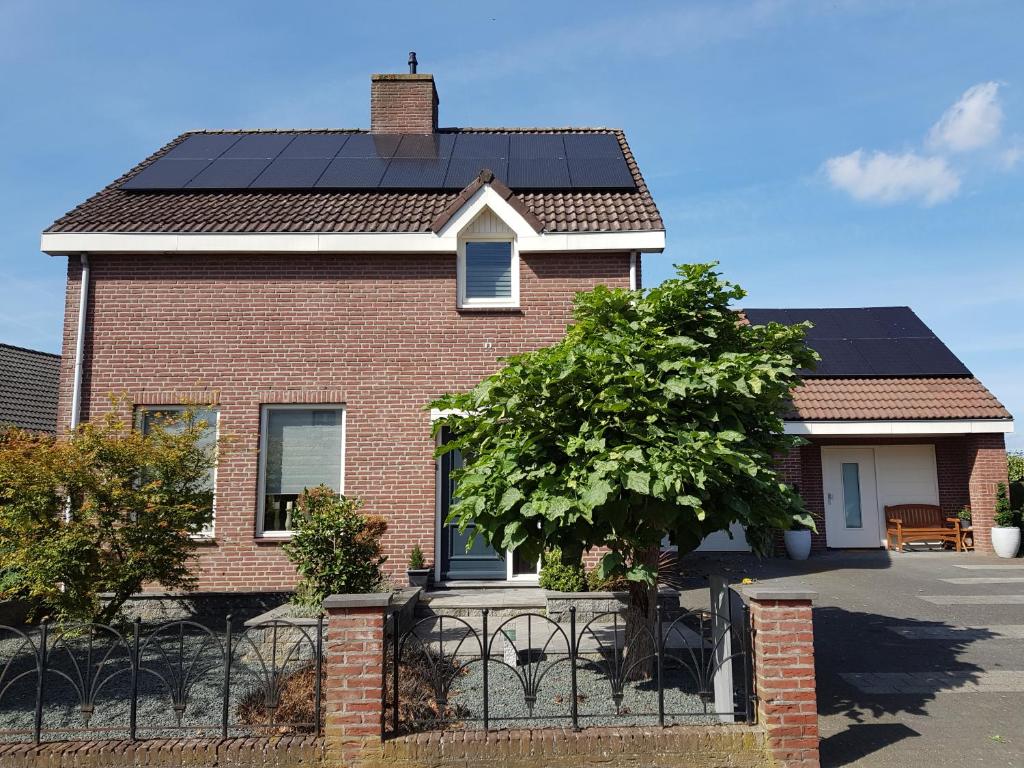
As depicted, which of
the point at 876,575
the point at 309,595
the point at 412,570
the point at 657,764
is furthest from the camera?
the point at 876,575

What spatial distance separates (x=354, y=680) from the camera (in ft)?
15.8

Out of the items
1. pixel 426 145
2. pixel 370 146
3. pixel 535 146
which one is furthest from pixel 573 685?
pixel 370 146

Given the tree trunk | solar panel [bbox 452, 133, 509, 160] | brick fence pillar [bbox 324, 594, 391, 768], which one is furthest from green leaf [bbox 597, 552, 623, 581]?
solar panel [bbox 452, 133, 509, 160]

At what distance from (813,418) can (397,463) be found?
9.48m

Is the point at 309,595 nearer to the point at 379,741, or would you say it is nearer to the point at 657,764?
the point at 379,741

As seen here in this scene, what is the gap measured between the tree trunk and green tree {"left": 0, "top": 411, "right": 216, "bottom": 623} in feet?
16.0

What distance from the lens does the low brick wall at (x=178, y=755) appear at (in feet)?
15.6

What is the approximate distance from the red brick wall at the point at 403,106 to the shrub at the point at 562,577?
9790 mm

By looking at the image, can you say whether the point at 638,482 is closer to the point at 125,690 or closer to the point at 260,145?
the point at 125,690

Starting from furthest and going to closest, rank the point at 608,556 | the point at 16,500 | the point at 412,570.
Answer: the point at 412,570, the point at 16,500, the point at 608,556

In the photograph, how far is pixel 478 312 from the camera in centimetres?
1080

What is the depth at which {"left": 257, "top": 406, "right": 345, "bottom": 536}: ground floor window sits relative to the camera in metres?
10.4

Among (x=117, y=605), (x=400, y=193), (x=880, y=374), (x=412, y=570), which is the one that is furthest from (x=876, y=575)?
(x=117, y=605)

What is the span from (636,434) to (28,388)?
18.8 metres
